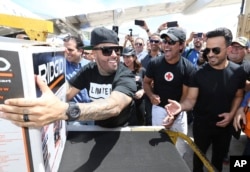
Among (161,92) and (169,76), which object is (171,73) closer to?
(169,76)

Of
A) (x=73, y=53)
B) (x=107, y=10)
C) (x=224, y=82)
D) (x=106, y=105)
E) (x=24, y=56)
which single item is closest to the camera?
(x=24, y=56)

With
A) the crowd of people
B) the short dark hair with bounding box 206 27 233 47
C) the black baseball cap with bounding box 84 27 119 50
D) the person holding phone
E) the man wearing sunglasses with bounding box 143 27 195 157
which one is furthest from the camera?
the person holding phone

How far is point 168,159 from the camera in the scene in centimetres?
123

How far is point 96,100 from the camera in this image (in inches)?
50.4

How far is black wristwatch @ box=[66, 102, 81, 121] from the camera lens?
3.09 ft

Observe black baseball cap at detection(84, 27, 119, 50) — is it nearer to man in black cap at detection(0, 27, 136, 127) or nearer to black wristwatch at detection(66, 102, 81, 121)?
man in black cap at detection(0, 27, 136, 127)

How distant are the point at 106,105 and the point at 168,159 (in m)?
0.42

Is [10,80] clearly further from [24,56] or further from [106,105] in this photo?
[106,105]

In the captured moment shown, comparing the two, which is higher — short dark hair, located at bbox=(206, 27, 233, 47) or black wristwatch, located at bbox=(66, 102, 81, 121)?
short dark hair, located at bbox=(206, 27, 233, 47)

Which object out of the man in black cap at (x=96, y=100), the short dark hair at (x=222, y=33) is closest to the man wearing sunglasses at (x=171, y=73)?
the short dark hair at (x=222, y=33)

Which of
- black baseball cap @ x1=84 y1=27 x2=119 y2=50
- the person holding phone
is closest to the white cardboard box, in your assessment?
black baseball cap @ x1=84 y1=27 x2=119 y2=50

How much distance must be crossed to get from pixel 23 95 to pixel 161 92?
2.18 m

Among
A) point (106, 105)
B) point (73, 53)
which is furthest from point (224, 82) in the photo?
point (73, 53)

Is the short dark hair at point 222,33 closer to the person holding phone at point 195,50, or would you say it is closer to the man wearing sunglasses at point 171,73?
the man wearing sunglasses at point 171,73
